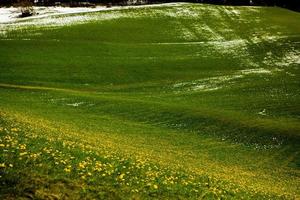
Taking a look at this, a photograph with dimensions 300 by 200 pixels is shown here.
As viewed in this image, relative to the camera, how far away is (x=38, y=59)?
56.9 meters

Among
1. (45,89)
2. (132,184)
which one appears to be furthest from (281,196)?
(45,89)

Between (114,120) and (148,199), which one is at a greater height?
(148,199)

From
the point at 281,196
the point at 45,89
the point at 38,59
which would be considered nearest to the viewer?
the point at 281,196

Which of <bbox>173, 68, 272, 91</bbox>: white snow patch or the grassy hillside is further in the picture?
<bbox>173, 68, 272, 91</bbox>: white snow patch

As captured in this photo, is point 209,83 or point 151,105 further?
point 209,83

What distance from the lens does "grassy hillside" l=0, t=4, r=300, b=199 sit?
16.8m

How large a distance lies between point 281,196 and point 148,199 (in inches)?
424

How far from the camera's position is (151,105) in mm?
41188

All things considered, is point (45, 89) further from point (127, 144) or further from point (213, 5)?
point (213, 5)

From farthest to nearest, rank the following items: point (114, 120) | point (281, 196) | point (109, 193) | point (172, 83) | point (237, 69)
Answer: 1. point (237, 69)
2. point (172, 83)
3. point (114, 120)
4. point (281, 196)
5. point (109, 193)

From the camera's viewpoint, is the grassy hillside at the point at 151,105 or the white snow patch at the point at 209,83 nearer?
the grassy hillside at the point at 151,105

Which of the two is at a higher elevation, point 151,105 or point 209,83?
point 151,105

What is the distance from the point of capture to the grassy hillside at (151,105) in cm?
1683

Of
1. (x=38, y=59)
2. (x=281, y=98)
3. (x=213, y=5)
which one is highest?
(x=213, y=5)
